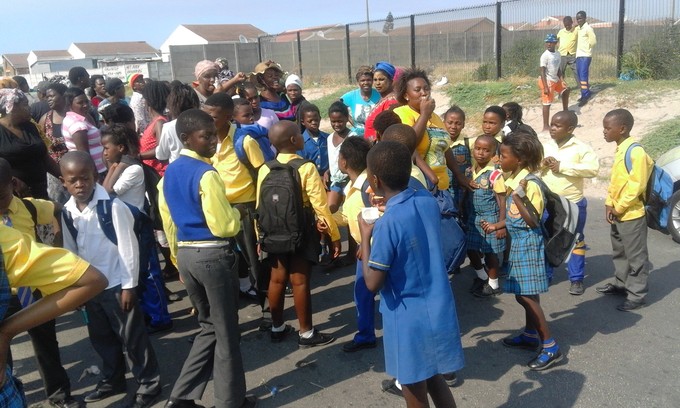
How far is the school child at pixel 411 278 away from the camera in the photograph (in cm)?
269

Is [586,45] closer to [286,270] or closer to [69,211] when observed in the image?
[286,270]

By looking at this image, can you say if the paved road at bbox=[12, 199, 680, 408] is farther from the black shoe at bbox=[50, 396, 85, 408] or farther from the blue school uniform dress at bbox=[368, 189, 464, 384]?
the blue school uniform dress at bbox=[368, 189, 464, 384]

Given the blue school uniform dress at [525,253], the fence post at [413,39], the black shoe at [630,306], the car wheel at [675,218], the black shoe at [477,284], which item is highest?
the fence post at [413,39]

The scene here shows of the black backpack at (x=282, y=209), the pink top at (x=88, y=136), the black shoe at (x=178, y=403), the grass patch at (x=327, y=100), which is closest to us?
the black shoe at (x=178, y=403)

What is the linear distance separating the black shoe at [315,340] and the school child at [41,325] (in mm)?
1680

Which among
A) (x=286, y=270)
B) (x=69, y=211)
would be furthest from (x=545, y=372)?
(x=69, y=211)

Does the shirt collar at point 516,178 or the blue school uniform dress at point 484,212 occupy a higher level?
the shirt collar at point 516,178

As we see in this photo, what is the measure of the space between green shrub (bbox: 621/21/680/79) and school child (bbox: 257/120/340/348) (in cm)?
1167

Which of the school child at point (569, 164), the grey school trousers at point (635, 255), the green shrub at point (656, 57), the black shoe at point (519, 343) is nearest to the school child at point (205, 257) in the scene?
the black shoe at point (519, 343)

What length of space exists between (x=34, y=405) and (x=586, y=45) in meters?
12.5

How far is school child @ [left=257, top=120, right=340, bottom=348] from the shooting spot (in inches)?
166

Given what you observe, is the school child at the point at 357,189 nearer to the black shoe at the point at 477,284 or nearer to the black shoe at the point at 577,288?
the black shoe at the point at 477,284

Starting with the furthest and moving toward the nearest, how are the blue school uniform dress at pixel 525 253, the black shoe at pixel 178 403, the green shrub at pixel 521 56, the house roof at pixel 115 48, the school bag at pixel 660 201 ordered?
the house roof at pixel 115 48 → the green shrub at pixel 521 56 → the school bag at pixel 660 201 → the blue school uniform dress at pixel 525 253 → the black shoe at pixel 178 403

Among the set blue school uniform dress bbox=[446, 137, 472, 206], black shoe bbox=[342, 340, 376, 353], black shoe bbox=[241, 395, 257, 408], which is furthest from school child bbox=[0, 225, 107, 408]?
blue school uniform dress bbox=[446, 137, 472, 206]
